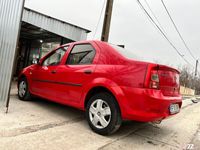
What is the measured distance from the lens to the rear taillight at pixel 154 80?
9.96ft

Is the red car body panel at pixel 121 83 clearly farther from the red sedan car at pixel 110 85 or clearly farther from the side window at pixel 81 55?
the side window at pixel 81 55

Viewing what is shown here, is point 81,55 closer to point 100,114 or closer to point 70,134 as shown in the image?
point 100,114

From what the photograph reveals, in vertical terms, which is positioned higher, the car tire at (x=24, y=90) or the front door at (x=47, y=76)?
the front door at (x=47, y=76)

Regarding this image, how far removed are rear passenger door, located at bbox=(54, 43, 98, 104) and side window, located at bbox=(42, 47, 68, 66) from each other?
0.31 metres

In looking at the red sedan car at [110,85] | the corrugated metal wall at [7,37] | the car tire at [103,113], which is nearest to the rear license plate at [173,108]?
the red sedan car at [110,85]

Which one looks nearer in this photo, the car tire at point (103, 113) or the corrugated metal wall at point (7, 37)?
the car tire at point (103, 113)

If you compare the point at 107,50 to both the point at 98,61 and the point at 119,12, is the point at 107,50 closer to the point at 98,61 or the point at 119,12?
the point at 98,61

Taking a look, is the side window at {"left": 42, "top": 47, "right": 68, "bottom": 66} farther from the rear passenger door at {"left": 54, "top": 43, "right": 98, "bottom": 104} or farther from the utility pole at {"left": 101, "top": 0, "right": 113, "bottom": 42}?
the utility pole at {"left": 101, "top": 0, "right": 113, "bottom": 42}

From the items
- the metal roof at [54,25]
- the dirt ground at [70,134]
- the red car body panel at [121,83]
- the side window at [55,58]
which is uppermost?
the metal roof at [54,25]

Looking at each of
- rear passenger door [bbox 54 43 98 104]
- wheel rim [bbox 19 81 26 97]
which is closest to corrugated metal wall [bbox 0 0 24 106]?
wheel rim [bbox 19 81 26 97]

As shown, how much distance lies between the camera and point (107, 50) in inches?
143

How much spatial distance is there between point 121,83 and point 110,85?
205 mm

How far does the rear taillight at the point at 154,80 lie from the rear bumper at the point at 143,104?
77 millimetres

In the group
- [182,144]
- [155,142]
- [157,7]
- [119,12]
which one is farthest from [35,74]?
[157,7]
